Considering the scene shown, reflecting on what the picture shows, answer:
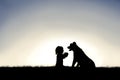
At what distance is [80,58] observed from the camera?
14.9 metres

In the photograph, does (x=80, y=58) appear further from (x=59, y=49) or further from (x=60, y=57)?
(x=59, y=49)

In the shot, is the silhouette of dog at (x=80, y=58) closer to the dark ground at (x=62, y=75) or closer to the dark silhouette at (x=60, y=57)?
the dark ground at (x=62, y=75)

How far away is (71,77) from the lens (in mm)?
13297

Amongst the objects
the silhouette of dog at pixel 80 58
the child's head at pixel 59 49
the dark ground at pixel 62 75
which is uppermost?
the child's head at pixel 59 49

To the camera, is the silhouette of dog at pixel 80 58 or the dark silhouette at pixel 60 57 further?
the dark silhouette at pixel 60 57

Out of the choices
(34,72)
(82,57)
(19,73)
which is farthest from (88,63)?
(19,73)

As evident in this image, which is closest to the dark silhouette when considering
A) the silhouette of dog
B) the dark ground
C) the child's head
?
the child's head

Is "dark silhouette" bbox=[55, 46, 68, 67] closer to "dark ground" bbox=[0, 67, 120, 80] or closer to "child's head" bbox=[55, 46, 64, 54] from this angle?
"child's head" bbox=[55, 46, 64, 54]

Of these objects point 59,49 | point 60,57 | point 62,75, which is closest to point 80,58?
point 60,57

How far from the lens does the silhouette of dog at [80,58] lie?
571 inches

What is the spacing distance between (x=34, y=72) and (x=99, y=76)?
4083mm

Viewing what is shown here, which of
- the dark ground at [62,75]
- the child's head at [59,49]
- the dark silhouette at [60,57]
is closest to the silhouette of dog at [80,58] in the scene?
the dark ground at [62,75]

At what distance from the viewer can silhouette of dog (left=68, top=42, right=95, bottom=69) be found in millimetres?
14500

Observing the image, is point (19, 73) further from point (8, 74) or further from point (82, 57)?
point (82, 57)
